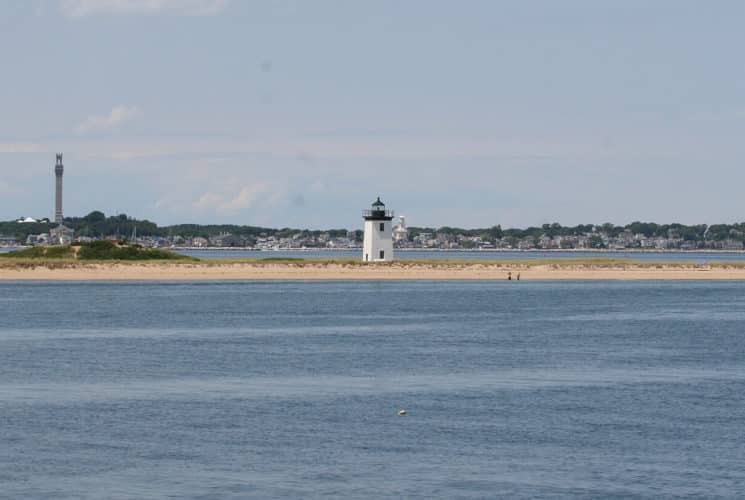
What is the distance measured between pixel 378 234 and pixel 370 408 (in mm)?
93870

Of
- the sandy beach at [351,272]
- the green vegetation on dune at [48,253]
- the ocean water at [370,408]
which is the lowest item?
the ocean water at [370,408]

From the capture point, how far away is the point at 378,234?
5054 inches

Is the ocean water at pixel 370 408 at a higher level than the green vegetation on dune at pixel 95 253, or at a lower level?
lower

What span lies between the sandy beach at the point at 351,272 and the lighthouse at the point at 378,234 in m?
1.11

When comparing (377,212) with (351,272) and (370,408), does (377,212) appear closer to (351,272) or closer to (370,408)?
(351,272)

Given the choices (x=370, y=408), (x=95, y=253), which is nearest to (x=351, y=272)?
(x=95, y=253)

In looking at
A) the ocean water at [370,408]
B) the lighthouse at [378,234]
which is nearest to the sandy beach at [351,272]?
the lighthouse at [378,234]

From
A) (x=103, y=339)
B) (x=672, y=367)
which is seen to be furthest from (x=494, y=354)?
(x=103, y=339)

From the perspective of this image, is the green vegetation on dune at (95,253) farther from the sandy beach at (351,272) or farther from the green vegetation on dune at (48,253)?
the sandy beach at (351,272)

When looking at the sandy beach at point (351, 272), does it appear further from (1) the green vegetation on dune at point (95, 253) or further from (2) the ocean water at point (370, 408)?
(2) the ocean water at point (370, 408)

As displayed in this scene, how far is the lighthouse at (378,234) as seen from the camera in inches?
4941

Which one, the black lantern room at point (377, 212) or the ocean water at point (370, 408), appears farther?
the black lantern room at point (377, 212)

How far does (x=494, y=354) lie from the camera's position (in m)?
51.5

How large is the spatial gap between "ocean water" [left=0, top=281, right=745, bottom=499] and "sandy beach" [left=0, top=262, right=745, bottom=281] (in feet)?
185
